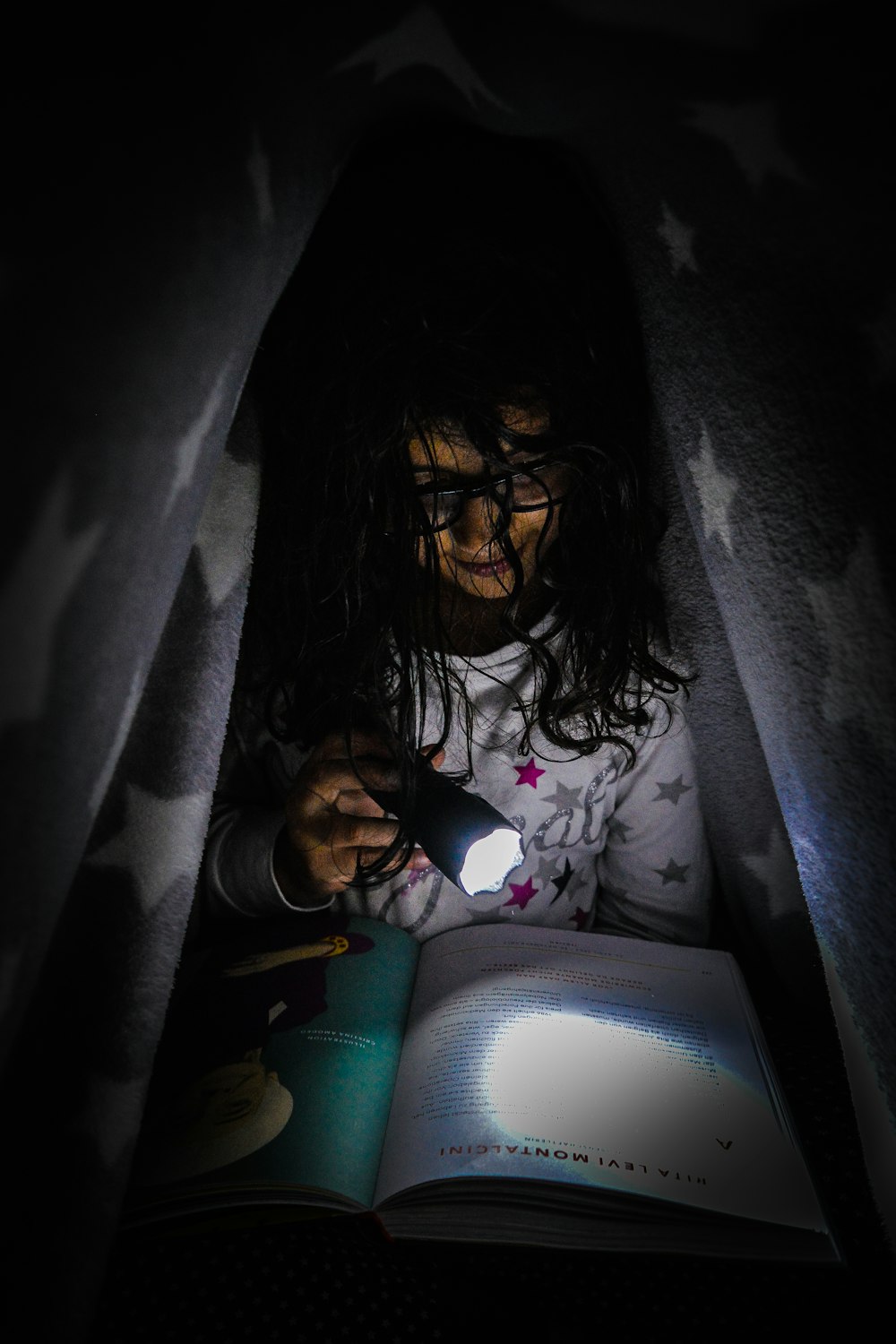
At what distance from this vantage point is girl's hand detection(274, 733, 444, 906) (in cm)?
67

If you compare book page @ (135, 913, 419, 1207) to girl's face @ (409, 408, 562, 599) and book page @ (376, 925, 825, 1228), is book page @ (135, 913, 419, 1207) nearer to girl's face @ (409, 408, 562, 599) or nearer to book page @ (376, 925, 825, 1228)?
book page @ (376, 925, 825, 1228)

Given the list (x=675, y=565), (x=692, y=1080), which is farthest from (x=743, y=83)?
(x=692, y=1080)

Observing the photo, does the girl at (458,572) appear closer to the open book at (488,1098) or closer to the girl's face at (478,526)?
the girl's face at (478,526)

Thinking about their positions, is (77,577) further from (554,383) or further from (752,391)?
(554,383)

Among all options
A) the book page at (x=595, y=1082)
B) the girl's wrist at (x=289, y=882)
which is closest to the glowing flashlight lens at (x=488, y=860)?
the book page at (x=595, y=1082)

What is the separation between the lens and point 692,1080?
540mm

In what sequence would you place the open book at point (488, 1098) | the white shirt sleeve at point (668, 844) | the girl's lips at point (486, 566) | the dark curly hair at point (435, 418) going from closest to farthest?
the open book at point (488, 1098) < the dark curly hair at point (435, 418) < the girl's lips at point (486, 566) < the white shirt sleeve at point (668, 844)

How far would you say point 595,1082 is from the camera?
535 mm

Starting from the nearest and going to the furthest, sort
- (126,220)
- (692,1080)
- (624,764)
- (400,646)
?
1. (126,220)
2. (692,1080)
3. (400,646)
4. (624,764)

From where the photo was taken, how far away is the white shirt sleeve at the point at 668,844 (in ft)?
2.70

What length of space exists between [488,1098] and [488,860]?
0.16 meters

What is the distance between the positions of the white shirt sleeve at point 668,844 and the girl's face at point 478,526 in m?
0.25

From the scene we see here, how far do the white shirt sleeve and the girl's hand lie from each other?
29 cm

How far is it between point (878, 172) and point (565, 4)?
0.50 ft
